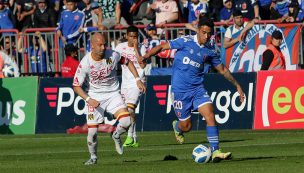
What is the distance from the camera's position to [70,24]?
18.5 m

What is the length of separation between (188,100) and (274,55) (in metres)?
6.52

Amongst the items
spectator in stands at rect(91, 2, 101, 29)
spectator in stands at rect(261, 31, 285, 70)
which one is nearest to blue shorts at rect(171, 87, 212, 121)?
spectator in stands at rect(261, 31, 285, 70)

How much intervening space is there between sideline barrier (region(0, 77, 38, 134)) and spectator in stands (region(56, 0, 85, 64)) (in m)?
2.59

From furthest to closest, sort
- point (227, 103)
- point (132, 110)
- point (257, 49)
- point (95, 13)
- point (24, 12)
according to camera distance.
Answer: point (24, 12) → point (95, 13) → point (257, 49) → point (227, 103) → point (132, 110)

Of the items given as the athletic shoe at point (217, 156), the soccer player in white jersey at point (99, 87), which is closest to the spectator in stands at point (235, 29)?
the soccer player in white jersey at point (99, 87)

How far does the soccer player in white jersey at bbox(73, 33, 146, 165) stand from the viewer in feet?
30.5

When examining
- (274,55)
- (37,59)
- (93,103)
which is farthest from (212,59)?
(37,59)

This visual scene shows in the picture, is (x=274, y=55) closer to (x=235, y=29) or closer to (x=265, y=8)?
(x=235, y=29)

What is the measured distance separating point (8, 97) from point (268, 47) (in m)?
7.89

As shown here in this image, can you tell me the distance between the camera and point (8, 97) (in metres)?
16.2

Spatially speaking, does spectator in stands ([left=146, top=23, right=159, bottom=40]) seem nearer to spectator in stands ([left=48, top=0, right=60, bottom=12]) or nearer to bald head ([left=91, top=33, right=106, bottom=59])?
spectator in stands ([left=48, top=0, right=60, bottom=12])

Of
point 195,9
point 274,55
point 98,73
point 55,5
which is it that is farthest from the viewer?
point 55,5

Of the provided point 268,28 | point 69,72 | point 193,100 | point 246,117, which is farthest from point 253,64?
point 193,100

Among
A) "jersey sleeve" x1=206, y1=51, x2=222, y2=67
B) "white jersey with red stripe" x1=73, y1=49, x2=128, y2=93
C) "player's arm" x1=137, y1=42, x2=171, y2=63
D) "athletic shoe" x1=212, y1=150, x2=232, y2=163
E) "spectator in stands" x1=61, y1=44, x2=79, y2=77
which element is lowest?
"athletic shoe" x1=212, y1=150, x2=232, y2=163
